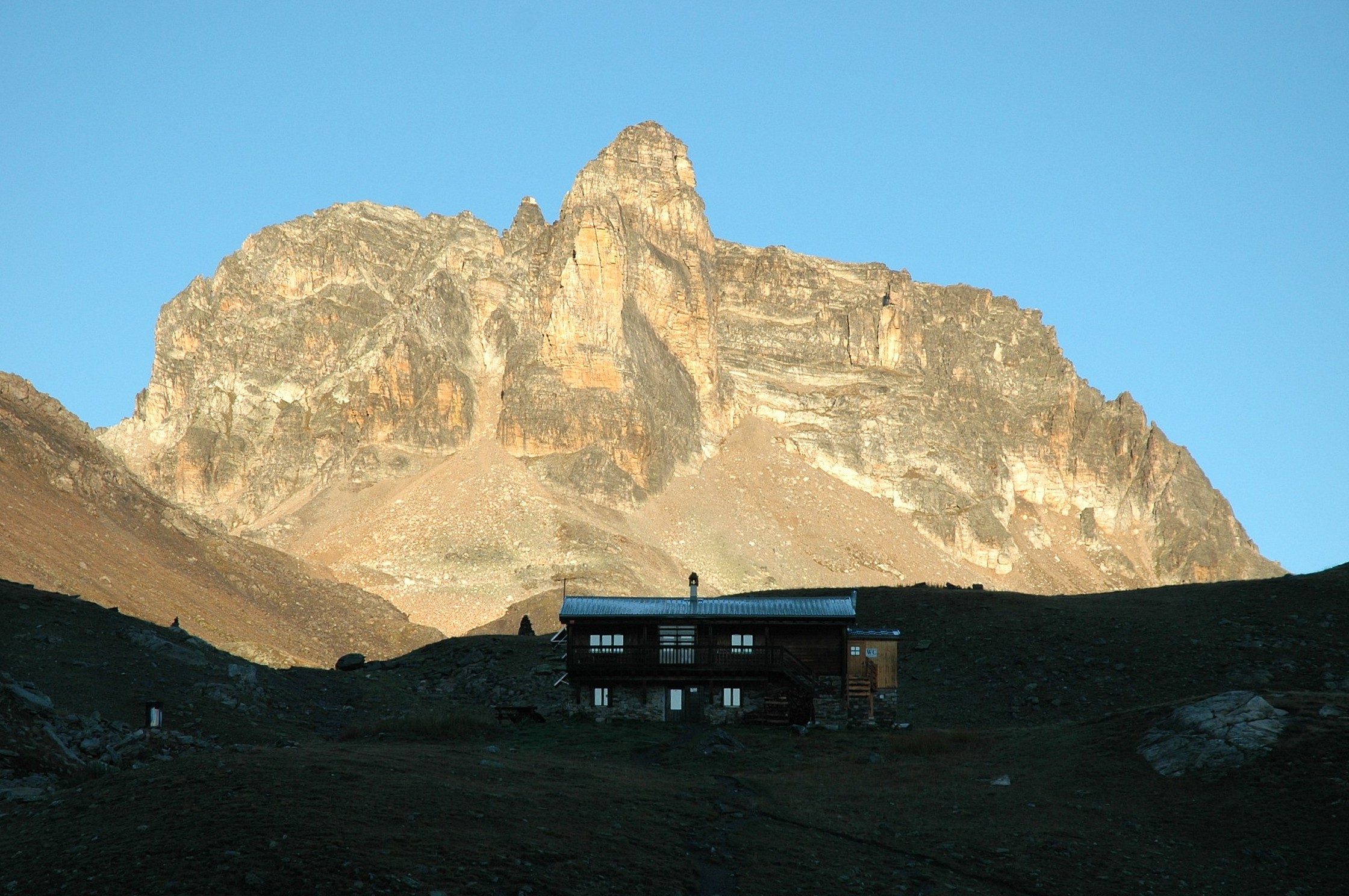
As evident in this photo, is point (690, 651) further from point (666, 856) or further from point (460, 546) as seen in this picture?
point (460, 546)

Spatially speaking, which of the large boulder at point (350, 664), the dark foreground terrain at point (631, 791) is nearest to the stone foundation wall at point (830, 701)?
the dark foreground terrain at point (631, 791)

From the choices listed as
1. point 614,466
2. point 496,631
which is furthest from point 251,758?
point 614,466

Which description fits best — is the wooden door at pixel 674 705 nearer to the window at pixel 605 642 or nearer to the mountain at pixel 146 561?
the window at pixel 605 642

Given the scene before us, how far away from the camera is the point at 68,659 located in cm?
4900

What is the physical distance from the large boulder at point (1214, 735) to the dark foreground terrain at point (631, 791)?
0.46 meters

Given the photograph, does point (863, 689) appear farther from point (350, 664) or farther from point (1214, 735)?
point (350, 664)

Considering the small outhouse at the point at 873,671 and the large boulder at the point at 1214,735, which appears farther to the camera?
the small outhouse at the point at 873,671

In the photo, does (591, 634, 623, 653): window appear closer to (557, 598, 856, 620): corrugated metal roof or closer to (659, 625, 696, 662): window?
(557, 598, 856, 620): corrugated metal roof

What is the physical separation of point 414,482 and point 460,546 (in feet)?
98.4

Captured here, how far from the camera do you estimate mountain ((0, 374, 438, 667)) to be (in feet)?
264

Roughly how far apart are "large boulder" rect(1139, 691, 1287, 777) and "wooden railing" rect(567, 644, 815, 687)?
15.1 meters

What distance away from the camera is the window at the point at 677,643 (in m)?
50.6

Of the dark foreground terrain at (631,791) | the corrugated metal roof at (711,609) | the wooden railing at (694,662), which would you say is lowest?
the dark foreground terrain at (631,791)

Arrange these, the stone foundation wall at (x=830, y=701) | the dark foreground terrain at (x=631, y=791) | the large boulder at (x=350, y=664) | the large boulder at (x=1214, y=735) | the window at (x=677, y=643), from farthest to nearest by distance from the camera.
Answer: the large boulder at (x=350, y=664)
the window at (x=677, y=643)
the stone foundation wall at (x=830, y=701)
the large boulder at (x=1214, y=735)
the dark foreground terrain at (x=631, y=791)
